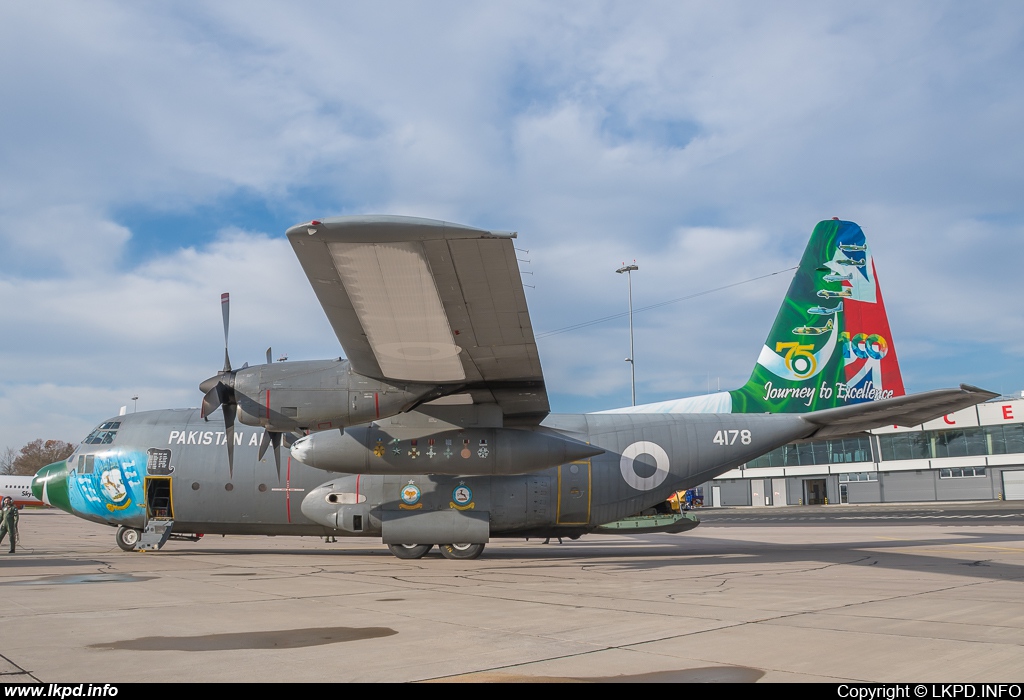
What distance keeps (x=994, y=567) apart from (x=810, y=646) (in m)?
10.3

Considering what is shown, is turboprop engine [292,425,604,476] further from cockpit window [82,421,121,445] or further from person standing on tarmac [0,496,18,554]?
person standing on tarmac [0,496,18,554]

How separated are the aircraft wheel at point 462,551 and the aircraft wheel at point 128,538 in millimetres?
8876

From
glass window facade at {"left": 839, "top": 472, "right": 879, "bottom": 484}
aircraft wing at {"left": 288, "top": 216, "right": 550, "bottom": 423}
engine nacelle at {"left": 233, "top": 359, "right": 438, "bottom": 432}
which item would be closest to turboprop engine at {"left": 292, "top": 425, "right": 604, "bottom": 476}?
aircraft wing at {"left": 288, "top": 216, "right": 550, "bottom": 423}

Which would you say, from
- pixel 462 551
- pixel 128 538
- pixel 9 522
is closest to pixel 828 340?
pixel 462 551

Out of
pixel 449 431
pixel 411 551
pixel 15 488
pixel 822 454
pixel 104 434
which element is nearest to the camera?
pixel 449 431

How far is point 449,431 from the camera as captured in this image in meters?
16.0

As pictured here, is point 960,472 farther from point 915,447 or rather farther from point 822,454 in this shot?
point 822,454

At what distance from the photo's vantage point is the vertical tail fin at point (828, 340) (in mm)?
19250

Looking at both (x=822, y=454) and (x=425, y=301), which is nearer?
(x=425, y=301)

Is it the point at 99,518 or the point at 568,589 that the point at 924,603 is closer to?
the point at 568,589

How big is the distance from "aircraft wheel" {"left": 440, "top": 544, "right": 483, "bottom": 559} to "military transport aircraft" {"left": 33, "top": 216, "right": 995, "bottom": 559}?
0.04m

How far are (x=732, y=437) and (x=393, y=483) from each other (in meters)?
8.61

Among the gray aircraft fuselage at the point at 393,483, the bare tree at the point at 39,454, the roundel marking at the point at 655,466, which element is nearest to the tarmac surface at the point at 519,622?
the gray aircraft fuselage at the point at 393,483

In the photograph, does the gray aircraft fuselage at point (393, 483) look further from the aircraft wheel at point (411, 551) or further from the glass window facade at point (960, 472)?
the glass window facade at point (960, 472)
